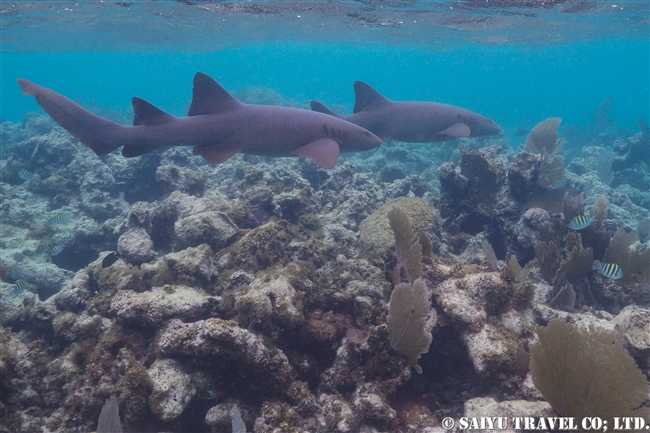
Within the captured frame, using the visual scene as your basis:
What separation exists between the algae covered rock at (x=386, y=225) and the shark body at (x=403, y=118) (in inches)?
83.5

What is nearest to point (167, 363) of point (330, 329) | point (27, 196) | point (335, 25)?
point (330, 329)

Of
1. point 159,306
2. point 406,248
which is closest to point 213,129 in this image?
point 159,306

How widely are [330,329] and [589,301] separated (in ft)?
15.7

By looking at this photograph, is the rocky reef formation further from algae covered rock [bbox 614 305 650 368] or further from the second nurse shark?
the second nurse shark

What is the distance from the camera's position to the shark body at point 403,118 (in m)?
8.52

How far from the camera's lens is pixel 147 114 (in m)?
5.66

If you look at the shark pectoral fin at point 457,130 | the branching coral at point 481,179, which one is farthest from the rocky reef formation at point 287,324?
the shark pectoral fin at point 457,130

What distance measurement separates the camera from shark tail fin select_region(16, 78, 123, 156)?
4938 mm

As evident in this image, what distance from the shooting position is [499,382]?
11.9ft

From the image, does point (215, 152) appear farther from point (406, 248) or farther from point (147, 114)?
point (406, 248)

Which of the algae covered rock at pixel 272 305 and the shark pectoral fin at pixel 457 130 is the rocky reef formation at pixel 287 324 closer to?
the algae covered rock at pixel 272 305

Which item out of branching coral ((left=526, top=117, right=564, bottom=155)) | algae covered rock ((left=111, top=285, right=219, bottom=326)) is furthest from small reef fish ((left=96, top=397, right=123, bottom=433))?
branching coral ((left=526, top=117, right=564, bottom=155))

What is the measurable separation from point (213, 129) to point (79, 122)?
6.34 feet

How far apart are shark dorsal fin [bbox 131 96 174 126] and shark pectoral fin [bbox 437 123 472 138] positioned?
6.40 meters
